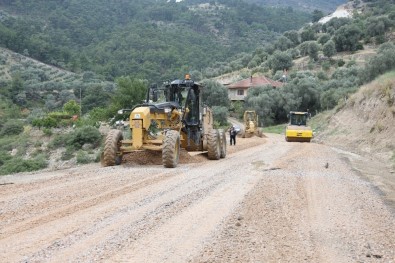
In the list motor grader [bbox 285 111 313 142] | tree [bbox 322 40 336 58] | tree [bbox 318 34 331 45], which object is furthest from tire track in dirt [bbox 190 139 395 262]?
tree [bbox 318 34 331 45]

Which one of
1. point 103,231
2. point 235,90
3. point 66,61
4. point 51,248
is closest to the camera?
point 51,248

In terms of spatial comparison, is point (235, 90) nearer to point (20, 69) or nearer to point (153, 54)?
point (20, 69)

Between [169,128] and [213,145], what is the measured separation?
7.54ft

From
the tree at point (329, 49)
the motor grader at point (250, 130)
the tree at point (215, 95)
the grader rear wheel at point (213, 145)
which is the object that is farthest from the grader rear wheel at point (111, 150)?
the tree at point (329, 49)

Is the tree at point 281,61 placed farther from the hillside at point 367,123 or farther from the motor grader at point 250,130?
the hillside at point 367,123

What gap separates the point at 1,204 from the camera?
8.94 metres

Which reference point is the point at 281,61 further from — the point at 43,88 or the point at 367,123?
the point at 367,123

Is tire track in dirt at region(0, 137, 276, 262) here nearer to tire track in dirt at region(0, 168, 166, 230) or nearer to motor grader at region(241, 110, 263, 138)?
tire track in dirt at region(0, 168, 166, 230)

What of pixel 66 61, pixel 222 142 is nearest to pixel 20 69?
pixel 66 61

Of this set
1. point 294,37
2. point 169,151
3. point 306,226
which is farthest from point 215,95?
point 306,226

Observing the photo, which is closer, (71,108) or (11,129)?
(11,129)

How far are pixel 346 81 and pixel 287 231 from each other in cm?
5800

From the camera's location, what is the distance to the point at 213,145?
1856 cm

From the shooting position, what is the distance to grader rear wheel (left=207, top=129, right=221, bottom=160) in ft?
61.0
